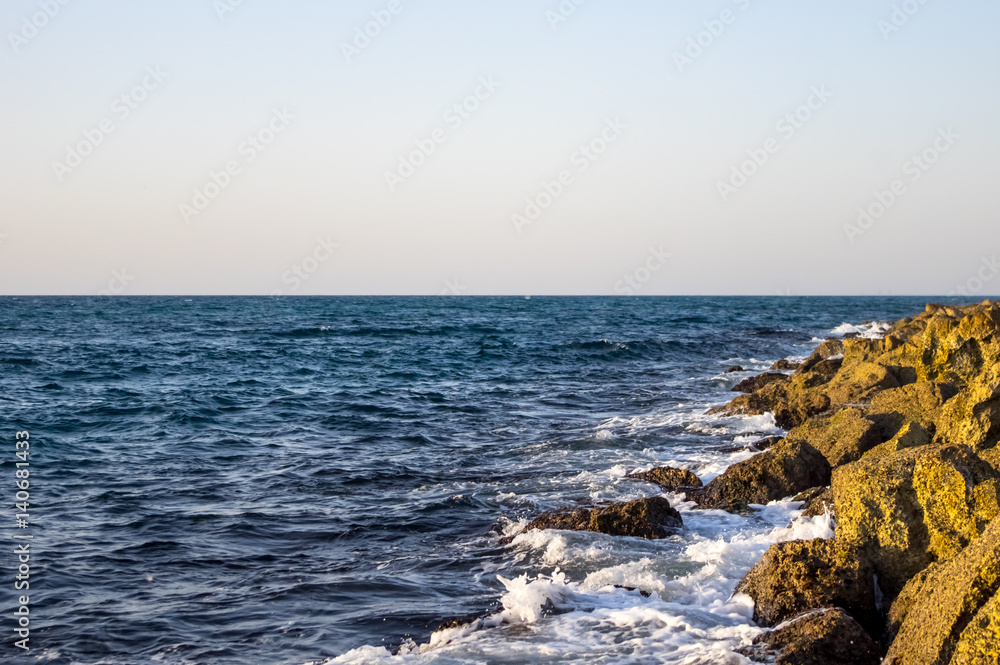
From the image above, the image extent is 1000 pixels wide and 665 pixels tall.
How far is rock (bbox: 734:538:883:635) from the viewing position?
608 cm

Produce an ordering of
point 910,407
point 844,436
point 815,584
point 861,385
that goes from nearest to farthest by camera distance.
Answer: point 815,584 → point 844,436 → point 910,407 → point 861,385

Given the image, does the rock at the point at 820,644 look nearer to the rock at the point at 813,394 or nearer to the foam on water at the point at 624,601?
the foam on water at the point at 624,601

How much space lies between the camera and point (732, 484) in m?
10.2

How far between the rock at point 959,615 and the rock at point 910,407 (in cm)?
513

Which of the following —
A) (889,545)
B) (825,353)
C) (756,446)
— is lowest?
(756,446)

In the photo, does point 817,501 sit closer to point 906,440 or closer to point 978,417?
point 906,440

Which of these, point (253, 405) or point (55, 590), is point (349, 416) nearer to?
point (253, 405)

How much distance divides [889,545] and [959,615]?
5.48ft

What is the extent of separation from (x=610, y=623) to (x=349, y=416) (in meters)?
12.9

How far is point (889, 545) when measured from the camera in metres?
6.32

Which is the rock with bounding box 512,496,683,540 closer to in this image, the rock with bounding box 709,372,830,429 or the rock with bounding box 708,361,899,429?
the rock with bounding box 708,361,899,429

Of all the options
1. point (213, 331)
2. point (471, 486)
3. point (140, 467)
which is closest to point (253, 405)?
point (140, 467)

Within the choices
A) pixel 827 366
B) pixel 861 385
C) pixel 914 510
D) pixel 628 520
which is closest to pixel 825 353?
pixel 827 366

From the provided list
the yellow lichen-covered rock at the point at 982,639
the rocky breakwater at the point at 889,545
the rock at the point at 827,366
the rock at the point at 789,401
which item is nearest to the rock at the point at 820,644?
the rocky breakwater at the point at 889,545
